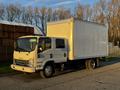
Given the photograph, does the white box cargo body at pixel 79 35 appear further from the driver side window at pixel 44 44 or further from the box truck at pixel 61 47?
the driver side window at pixel 44 44

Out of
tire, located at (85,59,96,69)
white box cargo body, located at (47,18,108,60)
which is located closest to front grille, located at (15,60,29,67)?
white box cargo body, located at (47,18,108,60)

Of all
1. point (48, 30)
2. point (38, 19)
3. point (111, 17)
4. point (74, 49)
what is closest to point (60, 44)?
point (74, 49)

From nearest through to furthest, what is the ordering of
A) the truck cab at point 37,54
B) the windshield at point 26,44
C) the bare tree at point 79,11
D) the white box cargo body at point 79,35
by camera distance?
the truck cab at point 37,54, the windshield at point 26,44, the white box cargo body at point 79,35, the bare tree at point 79,11

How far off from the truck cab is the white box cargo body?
4.49 ft

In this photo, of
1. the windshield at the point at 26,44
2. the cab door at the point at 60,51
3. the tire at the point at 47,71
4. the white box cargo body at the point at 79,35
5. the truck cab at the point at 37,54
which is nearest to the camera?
the truck cab at the point at 37,54

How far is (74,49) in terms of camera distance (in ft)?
53.8

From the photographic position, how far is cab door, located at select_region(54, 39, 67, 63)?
15.0m

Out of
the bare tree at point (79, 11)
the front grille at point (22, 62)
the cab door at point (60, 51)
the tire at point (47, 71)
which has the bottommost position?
the tire at point (47, 71)

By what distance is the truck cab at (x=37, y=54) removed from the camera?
44.8 feet

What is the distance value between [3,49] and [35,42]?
1043 centimetres

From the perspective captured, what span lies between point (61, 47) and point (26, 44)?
234 centimetres

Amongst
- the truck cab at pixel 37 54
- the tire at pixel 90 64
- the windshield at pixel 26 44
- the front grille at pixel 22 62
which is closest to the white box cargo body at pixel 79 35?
the tire at pixel 90 64

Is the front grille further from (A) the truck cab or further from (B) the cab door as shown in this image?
(B) the cab door

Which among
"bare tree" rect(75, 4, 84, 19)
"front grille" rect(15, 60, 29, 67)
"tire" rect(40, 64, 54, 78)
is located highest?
"bare tree" rect(75, 4, 84, 19)
